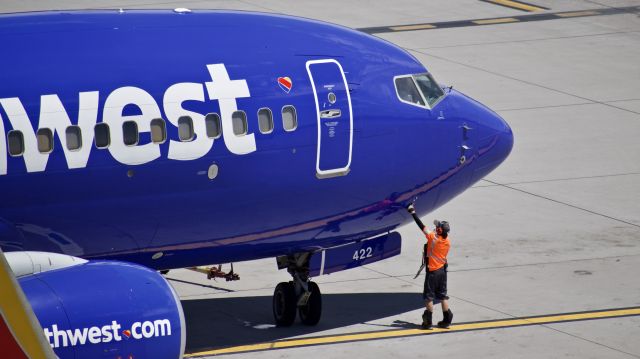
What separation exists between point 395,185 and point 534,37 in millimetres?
23540

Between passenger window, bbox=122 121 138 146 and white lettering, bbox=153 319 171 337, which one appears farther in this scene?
passenger window, bbox=122 121 138 146

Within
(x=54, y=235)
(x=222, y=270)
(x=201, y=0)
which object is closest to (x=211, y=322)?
(x=222, y=270)

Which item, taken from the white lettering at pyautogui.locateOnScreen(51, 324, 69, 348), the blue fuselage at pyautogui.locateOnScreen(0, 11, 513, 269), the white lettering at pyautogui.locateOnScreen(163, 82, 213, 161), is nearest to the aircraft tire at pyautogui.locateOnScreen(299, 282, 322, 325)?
the blue fuselage at pyautogui.locateOnScreen(0, 11, 513, 269)

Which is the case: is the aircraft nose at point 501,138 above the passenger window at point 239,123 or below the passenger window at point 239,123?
below

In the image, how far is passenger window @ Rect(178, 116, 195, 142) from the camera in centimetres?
2091

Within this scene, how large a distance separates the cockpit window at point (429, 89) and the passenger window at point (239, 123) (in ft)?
12.0

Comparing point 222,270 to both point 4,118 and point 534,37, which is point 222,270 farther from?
point 534,37

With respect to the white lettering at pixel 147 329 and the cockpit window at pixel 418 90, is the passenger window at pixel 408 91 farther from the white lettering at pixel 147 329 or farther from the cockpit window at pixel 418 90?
the white lettering at pixel 147 329

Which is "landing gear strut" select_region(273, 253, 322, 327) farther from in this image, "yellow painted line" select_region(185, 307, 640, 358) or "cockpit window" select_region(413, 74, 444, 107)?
"cockpit window" select_region(413, 74, 444, 107)

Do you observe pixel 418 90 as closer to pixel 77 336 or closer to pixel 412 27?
pixel 77 336

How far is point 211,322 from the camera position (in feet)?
77.9

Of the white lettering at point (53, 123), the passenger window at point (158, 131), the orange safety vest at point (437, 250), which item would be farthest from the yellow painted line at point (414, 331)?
the white lettering at point (53, 123)

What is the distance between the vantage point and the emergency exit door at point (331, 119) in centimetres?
2212

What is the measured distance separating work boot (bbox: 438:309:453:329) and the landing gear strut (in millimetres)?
2025
